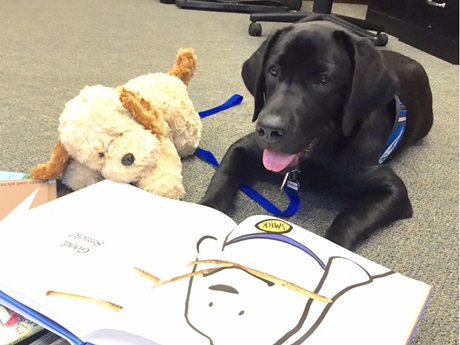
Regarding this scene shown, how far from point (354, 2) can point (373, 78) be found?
3951 millimetres

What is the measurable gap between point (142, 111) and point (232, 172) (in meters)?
0.27

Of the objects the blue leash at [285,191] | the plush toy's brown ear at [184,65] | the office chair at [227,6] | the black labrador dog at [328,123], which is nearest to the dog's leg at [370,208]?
the black labrador dog at [328,123]

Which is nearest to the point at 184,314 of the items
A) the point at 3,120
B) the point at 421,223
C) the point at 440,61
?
the point at 421,223

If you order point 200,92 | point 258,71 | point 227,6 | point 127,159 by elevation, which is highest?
point 258,71

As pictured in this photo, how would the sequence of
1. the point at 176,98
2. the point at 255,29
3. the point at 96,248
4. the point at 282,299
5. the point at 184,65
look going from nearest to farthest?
the point at 282,299, the point at 96,248, the point at 176,98, the point at 184,65, the point at 255,29

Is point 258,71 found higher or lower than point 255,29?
higher

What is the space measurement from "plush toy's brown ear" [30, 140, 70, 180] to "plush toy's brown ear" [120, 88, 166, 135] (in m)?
0.16

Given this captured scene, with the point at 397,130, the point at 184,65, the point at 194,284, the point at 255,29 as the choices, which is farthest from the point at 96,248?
the point at 255,29

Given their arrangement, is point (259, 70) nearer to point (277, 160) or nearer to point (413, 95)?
point (277, 160)

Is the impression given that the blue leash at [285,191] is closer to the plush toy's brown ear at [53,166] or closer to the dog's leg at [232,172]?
the dog's leg at [232,172]

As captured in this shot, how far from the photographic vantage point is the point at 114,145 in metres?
1.09

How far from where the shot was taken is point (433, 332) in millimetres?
882

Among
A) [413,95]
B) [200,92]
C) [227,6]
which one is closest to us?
[413,95]

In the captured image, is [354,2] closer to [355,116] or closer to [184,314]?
[355,116]
